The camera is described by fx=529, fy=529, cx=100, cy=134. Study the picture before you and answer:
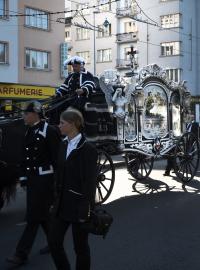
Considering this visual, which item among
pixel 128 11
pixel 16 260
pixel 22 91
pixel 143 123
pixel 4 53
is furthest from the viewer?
pixel 128 11

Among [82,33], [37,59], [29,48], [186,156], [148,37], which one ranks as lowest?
[186,156]

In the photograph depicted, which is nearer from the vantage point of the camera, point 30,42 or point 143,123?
point 143,123

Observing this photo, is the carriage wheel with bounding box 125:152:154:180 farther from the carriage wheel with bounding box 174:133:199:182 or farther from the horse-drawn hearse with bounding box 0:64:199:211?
the carriage wheel with bounding box 174:133:199:182

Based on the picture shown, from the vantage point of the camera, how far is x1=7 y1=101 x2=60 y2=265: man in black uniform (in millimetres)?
6020

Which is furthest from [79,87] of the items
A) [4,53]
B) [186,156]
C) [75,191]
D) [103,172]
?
[4,53]

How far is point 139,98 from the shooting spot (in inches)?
439

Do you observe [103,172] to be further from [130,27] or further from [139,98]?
[130,27]

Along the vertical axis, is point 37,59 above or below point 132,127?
above

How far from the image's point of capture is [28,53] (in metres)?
33.8

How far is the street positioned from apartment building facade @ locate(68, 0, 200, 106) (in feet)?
120

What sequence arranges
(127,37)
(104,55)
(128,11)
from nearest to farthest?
1. (128,11)
2. (127,37)
3. (104,55)

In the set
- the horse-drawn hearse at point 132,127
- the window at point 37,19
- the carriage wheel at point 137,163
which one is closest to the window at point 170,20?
the window at point 37,19

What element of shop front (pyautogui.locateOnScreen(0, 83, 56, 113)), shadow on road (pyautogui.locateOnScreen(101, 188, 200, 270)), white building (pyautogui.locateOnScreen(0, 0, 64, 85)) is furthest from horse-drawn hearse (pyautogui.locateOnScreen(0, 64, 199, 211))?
white building (pyautogui.locateOnScreen(0, 0, 64, 85))

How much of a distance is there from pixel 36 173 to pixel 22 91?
1045 inches
